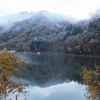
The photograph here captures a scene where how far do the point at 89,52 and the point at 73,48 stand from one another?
11.6 meters

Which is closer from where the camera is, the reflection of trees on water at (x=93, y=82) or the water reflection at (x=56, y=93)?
the reflection of trees on water at (x=93, y=82)

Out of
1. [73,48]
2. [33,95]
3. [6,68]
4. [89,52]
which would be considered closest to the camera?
[6,68]

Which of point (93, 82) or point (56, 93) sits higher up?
point (93, 82)

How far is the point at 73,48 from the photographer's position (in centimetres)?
11025

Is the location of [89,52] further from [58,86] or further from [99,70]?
[99,70]

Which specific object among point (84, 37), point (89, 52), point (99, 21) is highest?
point (99, 21)

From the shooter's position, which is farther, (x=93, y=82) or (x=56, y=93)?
(x=56, y=93)

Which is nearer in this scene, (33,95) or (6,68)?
(6,68)

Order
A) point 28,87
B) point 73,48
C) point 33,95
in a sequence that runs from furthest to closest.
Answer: point 73,48 < point 28,87 < point 33,95

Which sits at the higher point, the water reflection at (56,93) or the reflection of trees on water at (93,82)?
the reflection of trees on water at (93,82)

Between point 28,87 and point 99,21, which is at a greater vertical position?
point 99,21

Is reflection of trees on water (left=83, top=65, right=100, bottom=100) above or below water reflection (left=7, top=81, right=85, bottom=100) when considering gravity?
above

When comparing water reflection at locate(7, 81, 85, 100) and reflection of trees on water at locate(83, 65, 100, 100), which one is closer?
reflection of trees on water at locate(83, 65, 100, 100)

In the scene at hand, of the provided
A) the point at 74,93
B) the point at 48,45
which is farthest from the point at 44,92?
the point at 48,45
